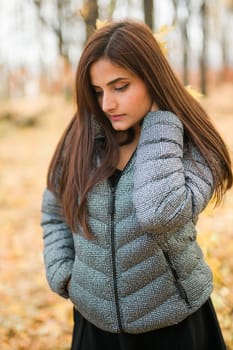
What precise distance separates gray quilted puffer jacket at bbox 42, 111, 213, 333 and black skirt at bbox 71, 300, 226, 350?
3.5 inches

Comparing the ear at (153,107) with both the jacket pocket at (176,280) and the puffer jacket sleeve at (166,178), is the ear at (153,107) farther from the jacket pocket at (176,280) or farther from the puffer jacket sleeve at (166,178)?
the jacket pocket at (176,280)

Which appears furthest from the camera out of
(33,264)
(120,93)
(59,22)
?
(33,264)

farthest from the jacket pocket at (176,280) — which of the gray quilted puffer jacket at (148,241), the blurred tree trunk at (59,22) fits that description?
the blurred tree trunk at (59,22)

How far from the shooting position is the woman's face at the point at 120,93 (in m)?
1.92

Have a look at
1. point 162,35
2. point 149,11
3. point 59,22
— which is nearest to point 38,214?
point 59,22

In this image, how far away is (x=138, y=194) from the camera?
1.83 metres

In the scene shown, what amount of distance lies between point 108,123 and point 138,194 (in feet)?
1.59

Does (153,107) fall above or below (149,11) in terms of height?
below

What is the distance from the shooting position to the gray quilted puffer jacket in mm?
1845

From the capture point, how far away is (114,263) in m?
1.95

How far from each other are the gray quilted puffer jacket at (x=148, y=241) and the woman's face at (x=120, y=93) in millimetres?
67

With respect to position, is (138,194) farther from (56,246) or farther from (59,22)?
(59,22)

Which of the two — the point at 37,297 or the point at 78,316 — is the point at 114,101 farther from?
the point at 37,297

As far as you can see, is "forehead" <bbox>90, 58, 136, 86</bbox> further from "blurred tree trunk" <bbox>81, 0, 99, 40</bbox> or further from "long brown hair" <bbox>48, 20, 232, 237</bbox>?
"blurred tree trunk" <bbox>81, 0, 99, 40</bbox>
